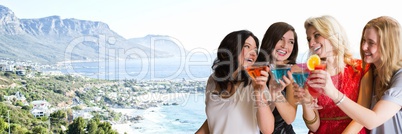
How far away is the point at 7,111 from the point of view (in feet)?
22.0

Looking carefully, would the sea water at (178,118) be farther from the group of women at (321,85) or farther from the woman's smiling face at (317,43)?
the woman's smiling face at (317,43)

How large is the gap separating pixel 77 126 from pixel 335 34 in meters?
6.45

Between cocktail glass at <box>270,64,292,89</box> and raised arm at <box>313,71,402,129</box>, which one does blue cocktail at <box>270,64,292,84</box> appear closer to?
cocktail glass at <box>270,64,292,89</box>

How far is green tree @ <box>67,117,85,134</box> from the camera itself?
7355mm

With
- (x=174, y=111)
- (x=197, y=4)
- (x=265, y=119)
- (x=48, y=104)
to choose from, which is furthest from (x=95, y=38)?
(x=265, y=119)

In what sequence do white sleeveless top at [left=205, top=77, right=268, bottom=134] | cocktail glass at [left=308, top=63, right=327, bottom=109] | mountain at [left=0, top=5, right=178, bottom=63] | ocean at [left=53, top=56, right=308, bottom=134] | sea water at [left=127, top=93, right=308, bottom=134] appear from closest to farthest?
cocktail glass at [left=308, top=63, right=327, bottom=109] < white sleeveless top at [left=205, top=77, right=268, bottom=134] < ocean at [left=53, top=56, right=308, bottom=134] < mountain at [left=0, top=5, right=178, bottom=63] < sea water at [left=127, top=93, right=308, bottom=134]

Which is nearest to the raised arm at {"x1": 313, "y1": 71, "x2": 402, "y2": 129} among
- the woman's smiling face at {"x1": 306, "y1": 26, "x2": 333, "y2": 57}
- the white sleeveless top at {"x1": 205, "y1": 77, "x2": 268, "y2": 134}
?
the woman's smiling face at {"x1": 306, "y1": 26, "x2": 333, "y2": 57}

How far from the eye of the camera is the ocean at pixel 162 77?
6461 mm

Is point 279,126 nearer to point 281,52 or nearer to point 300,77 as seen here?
point 281,52

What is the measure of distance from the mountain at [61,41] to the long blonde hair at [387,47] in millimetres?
5212

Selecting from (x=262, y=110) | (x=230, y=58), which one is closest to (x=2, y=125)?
(x=230, y=58)

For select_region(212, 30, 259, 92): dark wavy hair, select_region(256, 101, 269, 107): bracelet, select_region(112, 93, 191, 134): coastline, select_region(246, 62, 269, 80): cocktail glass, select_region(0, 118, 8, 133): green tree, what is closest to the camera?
select_region(246, 62, 269, 80): cocktail glass

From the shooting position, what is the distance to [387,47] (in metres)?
1.50

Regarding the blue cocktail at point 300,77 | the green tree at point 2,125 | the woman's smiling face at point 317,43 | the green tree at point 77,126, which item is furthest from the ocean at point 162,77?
the blue cocktail at point 300,77
